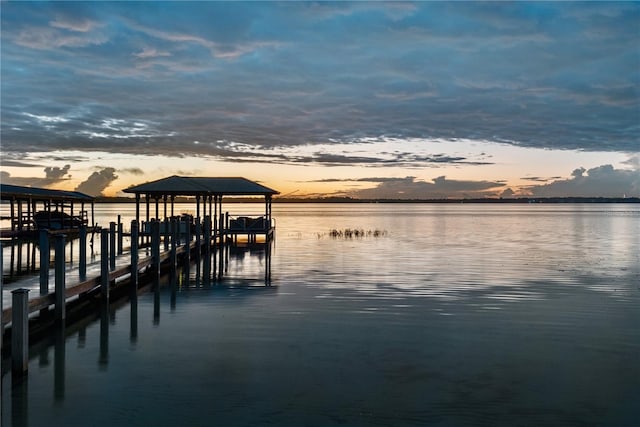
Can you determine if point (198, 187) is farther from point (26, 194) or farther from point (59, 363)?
point (59, 363)

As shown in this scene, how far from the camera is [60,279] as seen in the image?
1177 cm

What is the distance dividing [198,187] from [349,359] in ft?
77.6

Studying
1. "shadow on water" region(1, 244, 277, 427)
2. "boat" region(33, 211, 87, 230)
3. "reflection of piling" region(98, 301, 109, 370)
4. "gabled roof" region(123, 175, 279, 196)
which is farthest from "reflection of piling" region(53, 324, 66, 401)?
"boat" region(33, 211, 87, 230)

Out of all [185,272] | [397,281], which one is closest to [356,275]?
[397,281]

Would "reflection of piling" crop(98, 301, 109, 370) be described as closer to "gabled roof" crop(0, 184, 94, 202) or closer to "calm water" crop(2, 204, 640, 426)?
"calm water" crop(2, 204, 640, 426)

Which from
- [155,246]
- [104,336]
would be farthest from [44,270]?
[155,246]

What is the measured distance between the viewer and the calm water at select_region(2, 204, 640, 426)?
7.59 metres

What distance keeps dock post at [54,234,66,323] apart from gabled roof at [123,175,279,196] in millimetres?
19223

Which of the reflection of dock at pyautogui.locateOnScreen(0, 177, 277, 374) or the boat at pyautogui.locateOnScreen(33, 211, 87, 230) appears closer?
the reflection of dock at pyautogui.locateOnScreen(0, 177, 277, 374)

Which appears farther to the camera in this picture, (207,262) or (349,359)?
(207,262)

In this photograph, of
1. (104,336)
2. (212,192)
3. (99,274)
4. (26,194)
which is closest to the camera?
(104,336)

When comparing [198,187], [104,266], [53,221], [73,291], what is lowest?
[73,291]

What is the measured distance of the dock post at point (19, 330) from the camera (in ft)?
28.3

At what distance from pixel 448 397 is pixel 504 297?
8.92m
